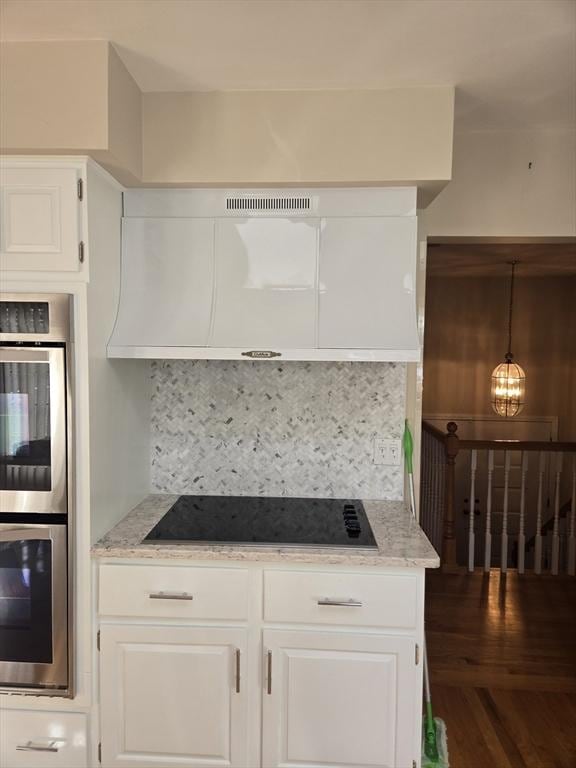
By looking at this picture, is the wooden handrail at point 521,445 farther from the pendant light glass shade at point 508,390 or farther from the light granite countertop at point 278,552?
the light granite countertop at point 278,552

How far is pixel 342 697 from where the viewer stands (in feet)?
6.32

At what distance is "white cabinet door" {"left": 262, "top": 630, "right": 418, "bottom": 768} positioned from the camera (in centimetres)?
192

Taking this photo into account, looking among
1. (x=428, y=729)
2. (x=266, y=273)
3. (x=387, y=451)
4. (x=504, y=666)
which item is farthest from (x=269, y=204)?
(x=504, y=666)

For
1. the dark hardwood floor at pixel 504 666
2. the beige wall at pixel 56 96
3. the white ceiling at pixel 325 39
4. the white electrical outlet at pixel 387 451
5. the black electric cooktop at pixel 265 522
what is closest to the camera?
the white ceiling at pixel 325 39

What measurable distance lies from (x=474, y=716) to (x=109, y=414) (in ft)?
7.01

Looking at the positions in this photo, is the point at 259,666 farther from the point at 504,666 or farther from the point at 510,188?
the point at 510,188

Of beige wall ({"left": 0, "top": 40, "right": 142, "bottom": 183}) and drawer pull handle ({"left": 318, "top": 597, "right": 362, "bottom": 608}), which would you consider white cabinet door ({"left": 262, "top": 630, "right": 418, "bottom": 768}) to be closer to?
drawer pull handle ({"left": 318, "top": 597, "right": 362, "bottom": 608})

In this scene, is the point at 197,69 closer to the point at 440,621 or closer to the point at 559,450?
the point at 440,621

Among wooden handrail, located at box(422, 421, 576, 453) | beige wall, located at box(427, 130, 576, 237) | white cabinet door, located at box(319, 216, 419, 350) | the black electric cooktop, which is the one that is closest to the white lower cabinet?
the black electric cooktop

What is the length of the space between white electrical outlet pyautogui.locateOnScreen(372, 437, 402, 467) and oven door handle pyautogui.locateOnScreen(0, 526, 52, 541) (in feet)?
4.50

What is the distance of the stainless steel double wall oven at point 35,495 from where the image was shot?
6.21 ft

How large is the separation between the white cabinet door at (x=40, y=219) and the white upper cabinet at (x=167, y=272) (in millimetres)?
357

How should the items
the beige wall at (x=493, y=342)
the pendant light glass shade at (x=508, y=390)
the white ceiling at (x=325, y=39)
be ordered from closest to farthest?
1. the white ceiling at (x=325, y=39)
2. the pendant light glass shade at (x=508, y=390)
3. the beige wall at (x=493, y=342)

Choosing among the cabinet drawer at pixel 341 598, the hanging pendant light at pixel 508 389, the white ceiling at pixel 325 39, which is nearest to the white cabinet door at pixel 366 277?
the white ceiling at pixel 325 39
